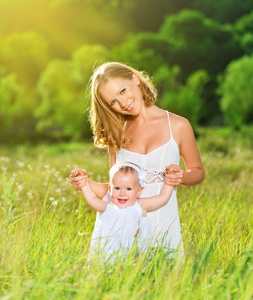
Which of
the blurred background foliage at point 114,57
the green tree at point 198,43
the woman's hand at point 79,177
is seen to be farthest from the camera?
the green tree at point 198,43

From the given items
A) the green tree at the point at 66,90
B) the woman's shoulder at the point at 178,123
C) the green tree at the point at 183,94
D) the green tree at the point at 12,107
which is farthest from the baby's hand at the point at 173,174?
the green tree at the point at 66,90

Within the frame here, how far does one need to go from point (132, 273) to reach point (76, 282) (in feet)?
0.98

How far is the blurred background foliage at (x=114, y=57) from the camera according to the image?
29.8m

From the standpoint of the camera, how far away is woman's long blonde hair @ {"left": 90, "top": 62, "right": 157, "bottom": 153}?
335 cm

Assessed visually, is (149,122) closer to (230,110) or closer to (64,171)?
(64,171)

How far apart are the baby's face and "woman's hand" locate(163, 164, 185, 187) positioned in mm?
209

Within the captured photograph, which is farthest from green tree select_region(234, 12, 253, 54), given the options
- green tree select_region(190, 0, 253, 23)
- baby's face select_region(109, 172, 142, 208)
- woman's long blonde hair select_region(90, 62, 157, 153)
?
baby's face select_region(109, 172, 142, 208)

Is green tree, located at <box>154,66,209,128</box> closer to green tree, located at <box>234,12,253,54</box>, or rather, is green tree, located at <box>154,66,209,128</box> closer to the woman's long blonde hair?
green tree, located at <box>234,12,253,54</box>

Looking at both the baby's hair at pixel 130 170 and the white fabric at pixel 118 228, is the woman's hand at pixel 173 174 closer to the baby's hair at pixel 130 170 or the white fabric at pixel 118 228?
the baby's hair at pixel 130 170

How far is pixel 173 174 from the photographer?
3.06m

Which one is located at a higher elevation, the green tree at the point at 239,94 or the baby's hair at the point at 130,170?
the green tree at the point at 239,94

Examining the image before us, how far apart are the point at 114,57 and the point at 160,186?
29.0 metres

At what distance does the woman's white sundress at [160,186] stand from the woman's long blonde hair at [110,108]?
9.3 inches

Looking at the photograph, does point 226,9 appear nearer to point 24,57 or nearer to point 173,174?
point 24,57
